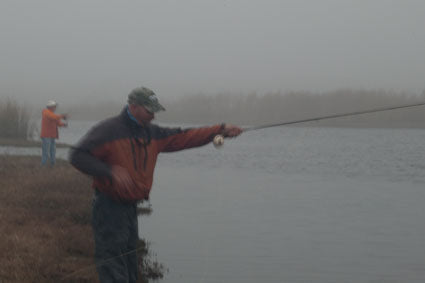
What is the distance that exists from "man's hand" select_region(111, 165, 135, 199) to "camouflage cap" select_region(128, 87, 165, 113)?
52 centimetres

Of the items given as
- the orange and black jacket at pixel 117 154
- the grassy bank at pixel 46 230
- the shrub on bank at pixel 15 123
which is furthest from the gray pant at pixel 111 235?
the shrub on bank at pixel 15 123

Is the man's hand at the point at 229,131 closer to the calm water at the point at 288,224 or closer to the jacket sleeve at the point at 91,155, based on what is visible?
the jacket sleeve at the point at 91,155

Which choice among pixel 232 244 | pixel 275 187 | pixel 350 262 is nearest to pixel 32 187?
pixel 232 244

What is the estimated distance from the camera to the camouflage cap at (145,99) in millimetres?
4617

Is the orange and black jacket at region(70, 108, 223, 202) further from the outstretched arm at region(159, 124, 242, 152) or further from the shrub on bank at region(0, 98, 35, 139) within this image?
the shrub on bank at region(0, 98, 35, 139)

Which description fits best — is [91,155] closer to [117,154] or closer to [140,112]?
[117,154]

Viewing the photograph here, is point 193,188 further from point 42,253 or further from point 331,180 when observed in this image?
point 42,253

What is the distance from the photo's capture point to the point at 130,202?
4.62m

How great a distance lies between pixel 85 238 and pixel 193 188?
9334mm

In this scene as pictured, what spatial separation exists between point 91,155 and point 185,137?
3.03 feet

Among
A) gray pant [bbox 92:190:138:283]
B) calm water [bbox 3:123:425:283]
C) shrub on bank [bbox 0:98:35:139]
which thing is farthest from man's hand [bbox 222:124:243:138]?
shrub on bank [bbox 0:98:35:139]

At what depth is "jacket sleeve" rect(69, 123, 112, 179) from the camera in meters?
4.41

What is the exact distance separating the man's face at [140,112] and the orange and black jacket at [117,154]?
5cm

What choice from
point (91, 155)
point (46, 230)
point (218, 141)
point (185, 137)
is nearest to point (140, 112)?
point (91, 155)
